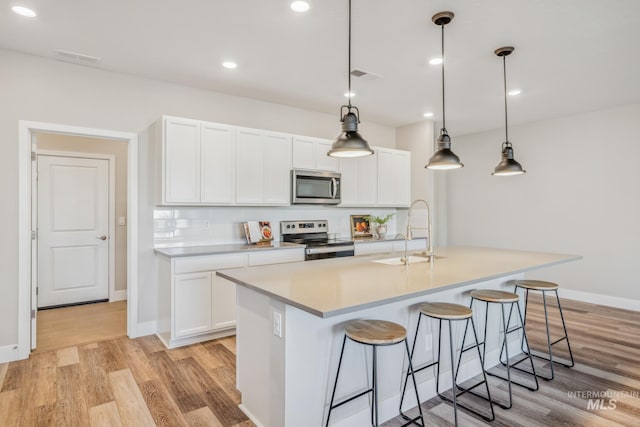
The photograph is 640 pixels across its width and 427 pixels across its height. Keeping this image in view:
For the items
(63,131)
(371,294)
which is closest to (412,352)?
(371,294)

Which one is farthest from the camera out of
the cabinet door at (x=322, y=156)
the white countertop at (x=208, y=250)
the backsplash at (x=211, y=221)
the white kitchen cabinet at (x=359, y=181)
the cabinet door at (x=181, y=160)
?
the white kitchen cabinet at (x=359, y=181)

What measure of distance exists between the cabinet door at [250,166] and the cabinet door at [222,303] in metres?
0.93

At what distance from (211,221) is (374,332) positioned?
2.80 metres

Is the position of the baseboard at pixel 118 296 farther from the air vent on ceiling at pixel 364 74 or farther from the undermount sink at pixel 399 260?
the air vent on ceiling at pixel 364 74

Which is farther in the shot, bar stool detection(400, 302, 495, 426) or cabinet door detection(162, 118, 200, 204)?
cabinet door detection(162, 118, 200, 204)

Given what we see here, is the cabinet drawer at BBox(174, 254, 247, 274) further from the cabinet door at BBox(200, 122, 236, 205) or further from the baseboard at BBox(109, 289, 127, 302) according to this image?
the baseboard at BBox(109, 289, 127, 302)

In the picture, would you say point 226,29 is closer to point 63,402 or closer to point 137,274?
point 137,274

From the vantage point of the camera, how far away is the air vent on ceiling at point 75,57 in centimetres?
314

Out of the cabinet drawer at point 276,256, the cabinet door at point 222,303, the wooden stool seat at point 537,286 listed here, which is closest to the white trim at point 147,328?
the cabinet door at point 222,303

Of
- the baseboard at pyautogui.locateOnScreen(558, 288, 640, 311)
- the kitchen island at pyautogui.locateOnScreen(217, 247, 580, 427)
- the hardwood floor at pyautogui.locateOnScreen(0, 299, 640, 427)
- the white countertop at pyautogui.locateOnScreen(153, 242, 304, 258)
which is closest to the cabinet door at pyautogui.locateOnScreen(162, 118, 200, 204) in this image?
the white countertop at pyautogui.locateOnScreen(153, 242, 304, 258)

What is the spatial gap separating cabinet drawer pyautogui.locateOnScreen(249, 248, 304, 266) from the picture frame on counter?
4.85 ft

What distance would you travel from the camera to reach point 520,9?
2469 millimetres

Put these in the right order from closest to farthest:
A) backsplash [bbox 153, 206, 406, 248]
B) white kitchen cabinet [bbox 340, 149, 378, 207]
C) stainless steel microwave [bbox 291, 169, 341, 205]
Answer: backsplash [bbox 153, 206, 406, 248] < stainless steel microwave [bbox 291, 169, 341, 205] < white kitchen cabinet [bbox 340, 149, 378, 207]

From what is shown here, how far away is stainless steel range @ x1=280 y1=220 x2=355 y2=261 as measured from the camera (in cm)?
420
